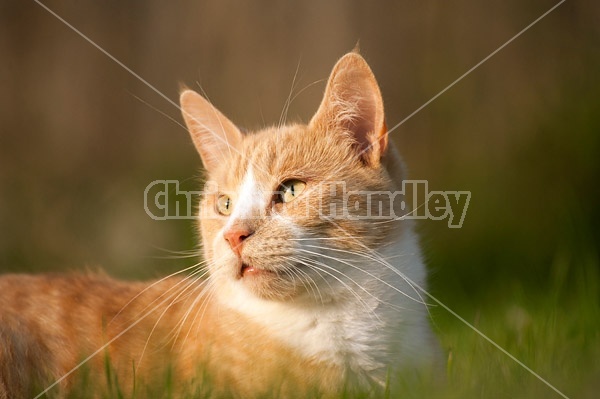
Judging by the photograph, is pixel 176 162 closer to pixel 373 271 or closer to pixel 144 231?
pixel 144 231

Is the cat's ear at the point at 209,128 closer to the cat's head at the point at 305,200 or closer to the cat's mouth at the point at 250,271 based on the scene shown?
the cat's head at the point at 305,200

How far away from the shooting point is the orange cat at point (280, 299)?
2.35 meters

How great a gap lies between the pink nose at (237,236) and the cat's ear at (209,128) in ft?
1.90

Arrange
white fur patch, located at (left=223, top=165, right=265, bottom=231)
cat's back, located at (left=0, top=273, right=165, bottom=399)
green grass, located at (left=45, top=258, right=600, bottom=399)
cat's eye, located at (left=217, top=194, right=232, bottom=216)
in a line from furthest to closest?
cat's eye, located at (left=217, top=194, right=232, bottom=216)
white fur patch, located at (left=223, top=165, right=265, bottom=231)
cat's back, located at (left=0, top=273, right=165, bottom=399)
green grass, located at (left=45, top=258, right=600, bottom=399)

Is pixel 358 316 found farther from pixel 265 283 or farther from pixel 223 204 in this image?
pixel 223 204

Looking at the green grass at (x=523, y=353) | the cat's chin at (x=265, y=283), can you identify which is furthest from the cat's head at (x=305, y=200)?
the green grass at (x=523, y=353)

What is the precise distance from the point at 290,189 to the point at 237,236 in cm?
30

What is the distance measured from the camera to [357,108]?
2631 mm

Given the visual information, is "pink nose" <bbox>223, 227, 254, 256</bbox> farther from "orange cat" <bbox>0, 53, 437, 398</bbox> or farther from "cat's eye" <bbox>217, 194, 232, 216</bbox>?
"cat's eye" <bbox>217, 194, 232, 216</bbox>

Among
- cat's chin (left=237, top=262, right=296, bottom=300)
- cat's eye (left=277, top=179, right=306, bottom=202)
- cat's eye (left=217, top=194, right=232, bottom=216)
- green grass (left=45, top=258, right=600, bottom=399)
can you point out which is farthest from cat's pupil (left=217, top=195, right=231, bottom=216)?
green grass (left=45, top=258, right=600, bottom=399)

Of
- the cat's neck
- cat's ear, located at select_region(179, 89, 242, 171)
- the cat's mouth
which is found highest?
cat's ear, located at select_region(179, 89, 242, 171)

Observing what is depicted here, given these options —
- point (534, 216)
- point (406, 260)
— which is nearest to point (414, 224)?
point (406, 260)

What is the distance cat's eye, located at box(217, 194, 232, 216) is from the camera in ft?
9.19

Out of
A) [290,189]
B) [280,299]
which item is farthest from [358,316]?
[290,189]
